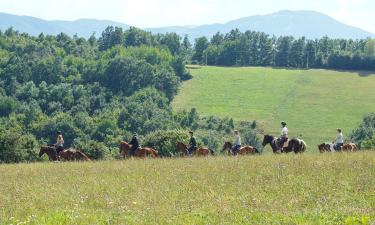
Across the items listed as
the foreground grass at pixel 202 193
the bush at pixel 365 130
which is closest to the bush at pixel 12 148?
the foreground grass at pixel 202 193

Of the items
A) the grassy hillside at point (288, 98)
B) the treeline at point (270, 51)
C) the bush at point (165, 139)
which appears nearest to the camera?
the bush at point (165, 139)

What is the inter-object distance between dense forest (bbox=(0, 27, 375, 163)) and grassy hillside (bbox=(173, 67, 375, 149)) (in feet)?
15.5

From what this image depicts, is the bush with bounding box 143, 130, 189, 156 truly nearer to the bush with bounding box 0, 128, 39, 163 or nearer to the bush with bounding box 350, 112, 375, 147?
the bush with bounding box 0, 128, 39, 163

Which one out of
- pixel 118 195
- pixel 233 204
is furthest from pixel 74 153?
pixel 233 204

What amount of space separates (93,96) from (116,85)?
372 inches

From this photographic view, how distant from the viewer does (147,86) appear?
421 ft

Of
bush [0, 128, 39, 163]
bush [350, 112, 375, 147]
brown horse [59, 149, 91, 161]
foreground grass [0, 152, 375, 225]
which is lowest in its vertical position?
bush [350, 112, 375, 147]

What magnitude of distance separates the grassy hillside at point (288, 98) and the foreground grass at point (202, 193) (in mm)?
66521

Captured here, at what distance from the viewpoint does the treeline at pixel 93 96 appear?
94375 mm

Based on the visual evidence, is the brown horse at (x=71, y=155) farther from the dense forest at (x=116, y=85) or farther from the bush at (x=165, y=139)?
the bush at (x=165, y=139)

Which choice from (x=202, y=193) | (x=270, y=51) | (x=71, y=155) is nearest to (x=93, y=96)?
(x=270, y=51)

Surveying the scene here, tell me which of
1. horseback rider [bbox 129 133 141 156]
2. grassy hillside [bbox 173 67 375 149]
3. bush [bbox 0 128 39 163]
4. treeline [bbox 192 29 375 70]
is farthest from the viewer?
treeline [bbox 192 29 375 70]

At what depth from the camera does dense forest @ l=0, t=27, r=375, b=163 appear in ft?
298

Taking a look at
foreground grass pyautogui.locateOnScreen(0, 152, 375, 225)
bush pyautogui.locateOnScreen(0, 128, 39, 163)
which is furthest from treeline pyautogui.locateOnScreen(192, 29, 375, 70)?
foreground grass pyautogui.locateOnScreen(0, 152, 375, 225)
